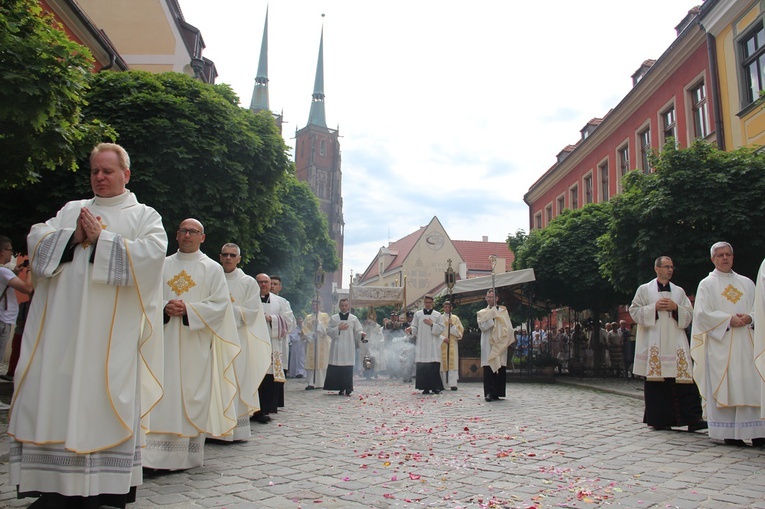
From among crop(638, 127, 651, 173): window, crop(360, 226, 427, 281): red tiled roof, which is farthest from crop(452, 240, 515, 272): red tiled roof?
crop(638, 127, 651, 173): window

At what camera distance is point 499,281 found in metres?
19.1

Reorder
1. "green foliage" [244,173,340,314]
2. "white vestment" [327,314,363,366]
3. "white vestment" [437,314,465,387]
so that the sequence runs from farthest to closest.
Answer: "green foliage" [244,173,340,314], "white vestment" [437,314,465,387], "white vestment" [327,314,363,366]

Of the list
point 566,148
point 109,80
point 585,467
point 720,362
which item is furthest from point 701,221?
point 566,148

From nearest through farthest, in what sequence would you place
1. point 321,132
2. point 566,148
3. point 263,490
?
point 263,490
point 566,148
point 321,132

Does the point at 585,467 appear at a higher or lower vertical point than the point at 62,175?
lower

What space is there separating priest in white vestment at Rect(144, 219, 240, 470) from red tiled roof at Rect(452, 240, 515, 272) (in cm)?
7357

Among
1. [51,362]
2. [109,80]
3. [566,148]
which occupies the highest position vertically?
[566,148]

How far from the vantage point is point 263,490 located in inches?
182

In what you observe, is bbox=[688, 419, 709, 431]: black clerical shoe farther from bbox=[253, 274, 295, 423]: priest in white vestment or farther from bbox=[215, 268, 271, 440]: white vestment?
bbox=[253, 274, 295, 423]: priest in white vestment

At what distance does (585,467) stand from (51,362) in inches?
173

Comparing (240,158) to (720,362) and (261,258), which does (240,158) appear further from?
(720,362)

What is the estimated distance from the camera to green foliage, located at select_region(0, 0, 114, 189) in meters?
6.14

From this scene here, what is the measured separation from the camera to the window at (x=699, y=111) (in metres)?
22.0

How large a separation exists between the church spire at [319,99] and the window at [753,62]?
339 ft
